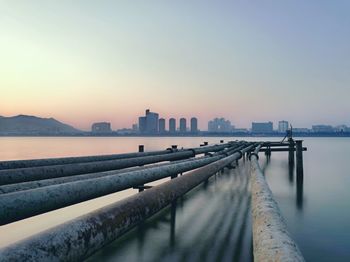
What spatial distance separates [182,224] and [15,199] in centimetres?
818

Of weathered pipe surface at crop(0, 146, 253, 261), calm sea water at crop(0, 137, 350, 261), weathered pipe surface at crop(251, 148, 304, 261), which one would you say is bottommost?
calm sea water at crop(0, 137, 350, 261)

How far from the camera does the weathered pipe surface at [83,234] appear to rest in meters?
1.60

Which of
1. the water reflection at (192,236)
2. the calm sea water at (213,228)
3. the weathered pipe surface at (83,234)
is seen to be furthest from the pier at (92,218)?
the calm sea water at (213,228)

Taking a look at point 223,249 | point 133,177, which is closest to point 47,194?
point 133,177

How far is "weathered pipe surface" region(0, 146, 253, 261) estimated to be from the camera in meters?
1.60

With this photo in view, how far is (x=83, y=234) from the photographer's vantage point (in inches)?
79.0

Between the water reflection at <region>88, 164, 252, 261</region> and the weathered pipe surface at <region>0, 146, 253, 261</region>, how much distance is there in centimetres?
478

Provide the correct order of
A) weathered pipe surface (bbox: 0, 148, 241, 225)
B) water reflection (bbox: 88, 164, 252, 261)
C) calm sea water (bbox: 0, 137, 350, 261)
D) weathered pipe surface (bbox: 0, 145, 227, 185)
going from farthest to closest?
1. calm sea water (bbox: 0, 137, 350, 261)
2. water reflection (bbox: 88, 164, 252, 261)
3. weathered pipe surface (bbox: 0, 145, 227, 185)
4. weathered pipe surface (bbox: 0, 148, 241, 225)

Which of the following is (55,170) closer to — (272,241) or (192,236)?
(192,236)

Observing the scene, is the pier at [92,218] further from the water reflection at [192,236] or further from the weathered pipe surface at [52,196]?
the water reflection at [192,236]

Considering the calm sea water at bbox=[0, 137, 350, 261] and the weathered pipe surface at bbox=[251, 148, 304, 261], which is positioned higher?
the weathered pipe surface at bbox=[251, 148, 304, 261]

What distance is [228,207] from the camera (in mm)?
12289

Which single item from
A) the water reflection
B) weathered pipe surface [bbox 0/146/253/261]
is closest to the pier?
weathered pipe surface [bbox 0/146/253/261]

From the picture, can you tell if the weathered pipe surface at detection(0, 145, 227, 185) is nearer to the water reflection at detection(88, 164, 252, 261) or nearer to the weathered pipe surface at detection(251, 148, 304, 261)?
the water reflection at detection(88, 164, 252, 261)
